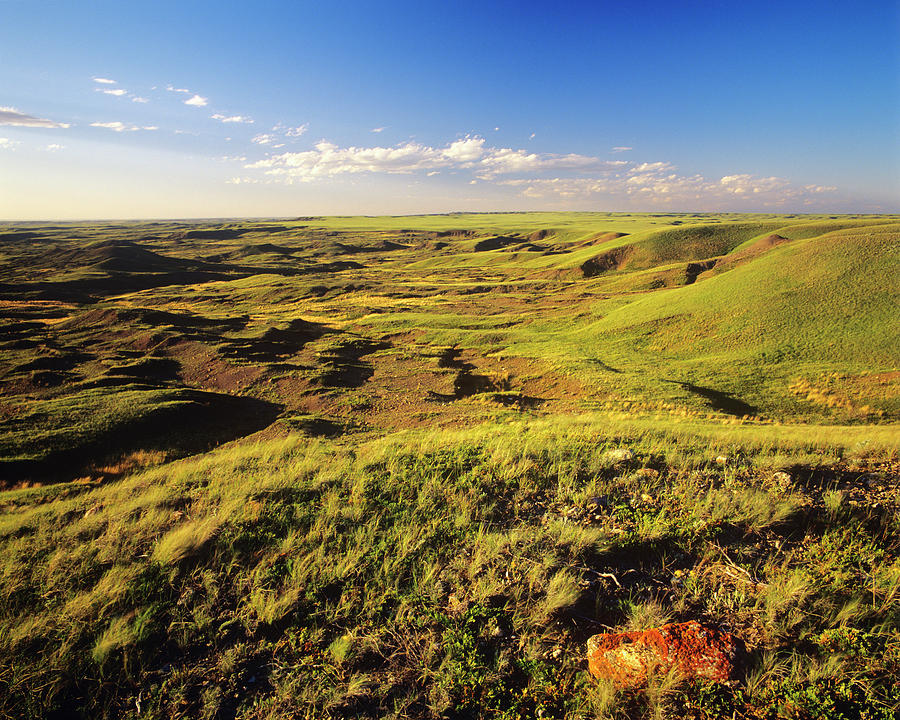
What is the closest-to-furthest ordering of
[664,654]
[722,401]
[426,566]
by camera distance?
[664,654], [426,566], [722,401]

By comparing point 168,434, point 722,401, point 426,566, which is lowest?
point 168,434

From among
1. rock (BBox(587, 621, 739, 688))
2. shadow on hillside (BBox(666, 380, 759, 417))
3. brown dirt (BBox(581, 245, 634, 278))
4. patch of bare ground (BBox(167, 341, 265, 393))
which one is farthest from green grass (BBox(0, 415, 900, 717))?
brown dirt (BBox(581, 245, 634, 278))

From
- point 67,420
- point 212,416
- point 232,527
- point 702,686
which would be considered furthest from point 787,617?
point 67,420

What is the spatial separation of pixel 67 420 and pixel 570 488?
2258cm

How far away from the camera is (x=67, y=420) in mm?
18203

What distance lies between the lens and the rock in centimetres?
383

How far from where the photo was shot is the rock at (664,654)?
383cm

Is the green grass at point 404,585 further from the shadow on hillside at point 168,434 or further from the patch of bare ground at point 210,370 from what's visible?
the patch of bare ground at point 210,370

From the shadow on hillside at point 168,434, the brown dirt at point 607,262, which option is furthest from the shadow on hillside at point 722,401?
the brown dirt at point 607,262

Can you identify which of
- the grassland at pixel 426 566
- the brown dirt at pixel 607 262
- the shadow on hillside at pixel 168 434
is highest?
the brown dirt at pixel 607 262

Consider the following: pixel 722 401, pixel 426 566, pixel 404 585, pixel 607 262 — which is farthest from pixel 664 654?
pixel 607 262

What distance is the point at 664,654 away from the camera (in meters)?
3.97

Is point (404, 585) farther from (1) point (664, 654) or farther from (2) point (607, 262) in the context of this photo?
(2) point (607, 262)

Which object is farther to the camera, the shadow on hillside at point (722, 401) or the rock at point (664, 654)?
the shadow on hillside at point (722, 401)
